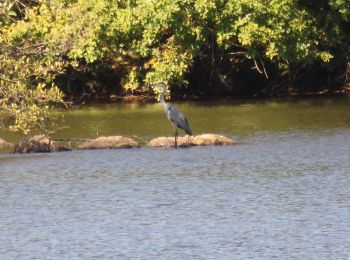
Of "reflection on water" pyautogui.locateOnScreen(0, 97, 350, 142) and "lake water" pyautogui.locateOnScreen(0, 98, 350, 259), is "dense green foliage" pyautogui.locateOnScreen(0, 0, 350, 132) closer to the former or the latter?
"reflection on water" pyautogui.locateOnScreen(0, 97, 350, 142)

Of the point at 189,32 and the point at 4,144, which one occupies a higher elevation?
the point at 189,32

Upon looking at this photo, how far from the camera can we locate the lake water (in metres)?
16.2

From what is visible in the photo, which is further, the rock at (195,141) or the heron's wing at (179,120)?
the heron's wing at (179,120)

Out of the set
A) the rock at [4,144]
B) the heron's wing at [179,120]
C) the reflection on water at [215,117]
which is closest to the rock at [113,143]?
the heron's wing at [179,120]

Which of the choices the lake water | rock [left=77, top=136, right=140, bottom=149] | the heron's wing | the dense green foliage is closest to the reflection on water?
the lake water

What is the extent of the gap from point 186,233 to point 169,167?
311 inches

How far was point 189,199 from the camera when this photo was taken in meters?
20.3

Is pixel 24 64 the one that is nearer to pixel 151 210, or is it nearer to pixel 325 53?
pixel 151 210

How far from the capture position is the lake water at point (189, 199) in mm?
16188

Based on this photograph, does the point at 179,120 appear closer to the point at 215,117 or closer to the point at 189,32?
the point at 215,117

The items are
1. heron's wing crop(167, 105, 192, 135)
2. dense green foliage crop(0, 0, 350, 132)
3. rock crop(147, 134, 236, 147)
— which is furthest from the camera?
dense green foliage crop(0, 0, 350, 132)

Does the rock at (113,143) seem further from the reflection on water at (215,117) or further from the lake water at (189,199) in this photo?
the reflection on water at (215,117)

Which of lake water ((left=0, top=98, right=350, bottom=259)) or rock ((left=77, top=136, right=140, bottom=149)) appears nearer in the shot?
lake water ((left=0, top=98, right=350, bottom=259))

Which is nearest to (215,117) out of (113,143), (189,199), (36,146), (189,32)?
(189,32)
